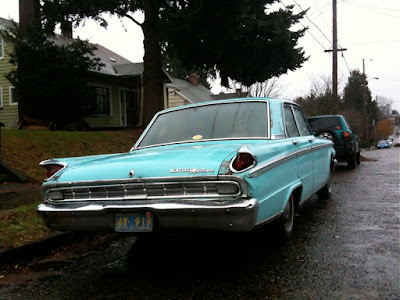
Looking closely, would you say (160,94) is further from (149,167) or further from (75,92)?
(149,167)

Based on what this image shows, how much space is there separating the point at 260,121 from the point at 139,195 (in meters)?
1.74

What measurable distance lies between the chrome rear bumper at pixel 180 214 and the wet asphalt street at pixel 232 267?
1.71ft

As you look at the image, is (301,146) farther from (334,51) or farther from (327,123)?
(334,51)

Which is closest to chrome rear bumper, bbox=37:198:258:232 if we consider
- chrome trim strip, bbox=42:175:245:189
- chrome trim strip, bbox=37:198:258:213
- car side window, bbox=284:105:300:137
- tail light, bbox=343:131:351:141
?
chrome trim strip, bbox=37:198:258:213

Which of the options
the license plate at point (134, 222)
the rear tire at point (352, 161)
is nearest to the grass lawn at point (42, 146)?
the license plate at point (134, 222)

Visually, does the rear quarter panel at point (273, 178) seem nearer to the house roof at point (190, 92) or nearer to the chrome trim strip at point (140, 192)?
the chrome trim strip at point (140, 192)

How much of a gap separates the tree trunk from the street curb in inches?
455

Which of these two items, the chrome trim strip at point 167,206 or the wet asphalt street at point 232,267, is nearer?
the chrome trim strip at point 167,206

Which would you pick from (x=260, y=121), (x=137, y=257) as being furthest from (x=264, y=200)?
(x=137, y=257)

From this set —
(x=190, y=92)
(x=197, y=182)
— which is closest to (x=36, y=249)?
(x=197, y=182)

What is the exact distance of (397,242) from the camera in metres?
4.24

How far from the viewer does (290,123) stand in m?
4.98

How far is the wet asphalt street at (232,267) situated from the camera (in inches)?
122

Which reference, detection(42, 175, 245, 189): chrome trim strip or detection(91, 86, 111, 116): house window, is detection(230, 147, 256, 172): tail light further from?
detection(91, 86, 111, 116): house window
